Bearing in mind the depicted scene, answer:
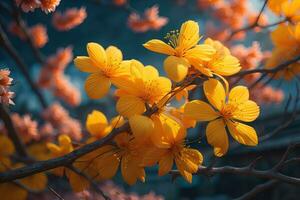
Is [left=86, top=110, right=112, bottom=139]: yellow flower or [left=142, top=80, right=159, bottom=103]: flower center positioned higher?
[left=142, top=80, right=159, bottom=103]: flower center

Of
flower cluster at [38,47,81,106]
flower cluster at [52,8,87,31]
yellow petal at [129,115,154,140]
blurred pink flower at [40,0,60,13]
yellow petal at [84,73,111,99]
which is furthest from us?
flower cluster at [38,47,81,106]

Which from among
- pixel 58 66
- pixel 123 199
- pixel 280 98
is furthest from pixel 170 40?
pixel 280 98

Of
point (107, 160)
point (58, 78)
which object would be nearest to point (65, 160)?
point (107, 160)

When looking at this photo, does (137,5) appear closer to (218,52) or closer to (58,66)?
(58,66)

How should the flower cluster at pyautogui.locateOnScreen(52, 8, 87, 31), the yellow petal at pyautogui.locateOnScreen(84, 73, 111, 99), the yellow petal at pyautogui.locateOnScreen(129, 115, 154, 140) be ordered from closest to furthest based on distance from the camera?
the yellow petal at pyautogui.locateOnScreen(129, 115, 154, 140) < the yellow petal at pyautogui.locateOnScreen(84, 73, 111, 99) < the flower cluster at pyautogui.locateOnScreen(52, 8, 87, 31)

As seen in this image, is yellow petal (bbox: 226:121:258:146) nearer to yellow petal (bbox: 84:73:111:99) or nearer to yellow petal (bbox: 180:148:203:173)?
yellow petal (bbox: 180:148:203:173)

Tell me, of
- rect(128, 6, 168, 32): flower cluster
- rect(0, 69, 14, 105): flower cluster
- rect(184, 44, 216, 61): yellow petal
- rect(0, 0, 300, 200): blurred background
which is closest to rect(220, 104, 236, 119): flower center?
rect(184, 44, 216, 61): yellow petal

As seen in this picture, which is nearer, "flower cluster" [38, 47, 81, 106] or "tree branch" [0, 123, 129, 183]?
"tree branch" [0, 123, 129, 183]

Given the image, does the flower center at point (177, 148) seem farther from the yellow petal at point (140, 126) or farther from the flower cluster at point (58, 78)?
the flower cluster at point (58, 78)
